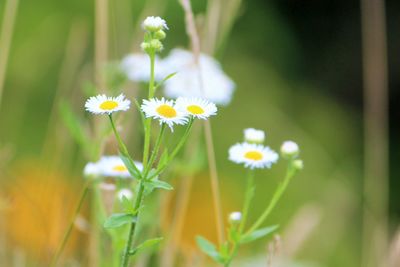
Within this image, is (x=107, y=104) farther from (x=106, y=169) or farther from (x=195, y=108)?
(x=106, y=169)

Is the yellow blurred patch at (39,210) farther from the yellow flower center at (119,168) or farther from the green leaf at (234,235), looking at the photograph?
the green leaf at (234,235)

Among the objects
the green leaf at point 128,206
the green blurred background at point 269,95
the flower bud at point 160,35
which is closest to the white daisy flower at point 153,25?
the flower bud at point 160,35

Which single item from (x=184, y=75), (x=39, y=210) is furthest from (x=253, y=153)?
(x=184, y=75)

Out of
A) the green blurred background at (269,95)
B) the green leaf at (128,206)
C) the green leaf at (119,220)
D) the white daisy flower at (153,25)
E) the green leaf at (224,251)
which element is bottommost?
the green leaf at (119,220)

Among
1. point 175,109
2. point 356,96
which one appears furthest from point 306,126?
point 175,109

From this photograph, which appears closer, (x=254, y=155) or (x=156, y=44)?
(x=156, y=44)

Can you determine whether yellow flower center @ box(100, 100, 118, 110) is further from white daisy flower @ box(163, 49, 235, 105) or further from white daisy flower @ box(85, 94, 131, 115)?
white daisy flower @ box(163, 49, 235, 105)

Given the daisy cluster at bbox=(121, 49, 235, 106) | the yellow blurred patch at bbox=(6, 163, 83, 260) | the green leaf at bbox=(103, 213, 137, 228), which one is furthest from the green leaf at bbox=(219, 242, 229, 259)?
the daisy cluster at bbox=(121, 49, 235, 106)

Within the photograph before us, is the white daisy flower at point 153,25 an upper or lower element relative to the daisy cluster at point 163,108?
upper
